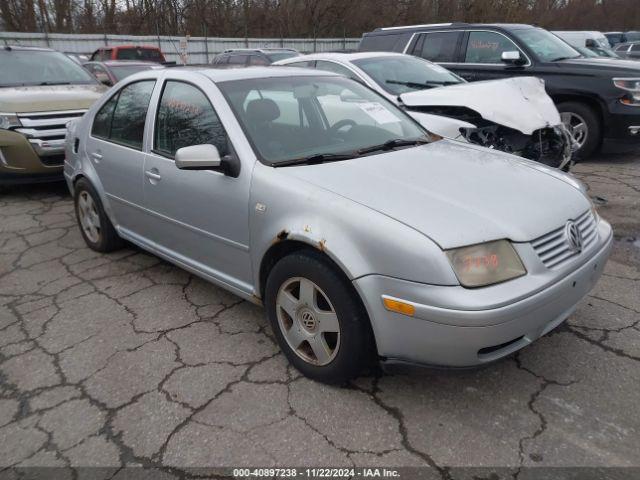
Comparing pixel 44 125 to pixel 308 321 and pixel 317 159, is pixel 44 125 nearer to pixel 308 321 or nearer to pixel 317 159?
→ pixel 317 159

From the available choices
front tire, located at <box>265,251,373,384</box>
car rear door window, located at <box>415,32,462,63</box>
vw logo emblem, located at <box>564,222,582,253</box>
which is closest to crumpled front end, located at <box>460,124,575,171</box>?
vw logo emblem, located at <box>564,222,582,253</box>

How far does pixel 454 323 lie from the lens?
2068 millimetres

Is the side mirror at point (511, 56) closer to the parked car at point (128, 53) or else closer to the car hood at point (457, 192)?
the car hood at point (457, 192)

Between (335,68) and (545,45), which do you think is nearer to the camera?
(335,68)

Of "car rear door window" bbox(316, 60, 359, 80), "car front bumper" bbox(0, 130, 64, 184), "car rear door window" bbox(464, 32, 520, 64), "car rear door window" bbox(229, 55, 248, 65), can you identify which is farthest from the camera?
"car rear door window" bbox(229, 55, 248, 65)

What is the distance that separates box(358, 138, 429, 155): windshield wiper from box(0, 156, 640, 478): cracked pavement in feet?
4.13

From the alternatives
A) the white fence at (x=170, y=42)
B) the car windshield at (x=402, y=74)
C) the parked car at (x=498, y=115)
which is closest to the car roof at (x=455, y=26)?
the car windshield at (x=402, y=74)

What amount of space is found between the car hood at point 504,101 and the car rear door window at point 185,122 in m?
2.90

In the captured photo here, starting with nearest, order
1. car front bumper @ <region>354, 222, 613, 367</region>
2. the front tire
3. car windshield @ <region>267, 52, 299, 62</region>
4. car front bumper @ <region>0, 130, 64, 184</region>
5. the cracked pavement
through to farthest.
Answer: car front bumper @ <region>354, 222, 613, 367</region> → the cracked pavement → the front tire → car front bumper @ <region>0, 130, 64, 184</region> → car windshield @ <region>267, 52, 299, 62</region>

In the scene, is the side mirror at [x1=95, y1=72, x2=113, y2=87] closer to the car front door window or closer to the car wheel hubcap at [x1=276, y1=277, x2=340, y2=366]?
the car front door window

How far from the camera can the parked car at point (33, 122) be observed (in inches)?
229

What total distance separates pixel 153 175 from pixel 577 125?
19.4 ft

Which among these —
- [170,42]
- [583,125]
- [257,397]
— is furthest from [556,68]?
[170,42]

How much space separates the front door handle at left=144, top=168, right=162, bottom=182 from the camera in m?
3.34
